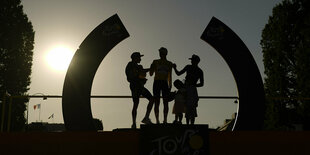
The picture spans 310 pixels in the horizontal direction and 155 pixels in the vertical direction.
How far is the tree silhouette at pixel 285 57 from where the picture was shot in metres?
20.5

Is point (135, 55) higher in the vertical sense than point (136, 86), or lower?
higher

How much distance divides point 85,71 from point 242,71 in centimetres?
380

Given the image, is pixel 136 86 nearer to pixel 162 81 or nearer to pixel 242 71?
pixel 162 81

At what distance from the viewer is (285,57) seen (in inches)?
883

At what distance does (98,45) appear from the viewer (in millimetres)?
9648

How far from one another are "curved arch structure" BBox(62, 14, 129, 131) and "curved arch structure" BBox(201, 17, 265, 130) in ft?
7.27

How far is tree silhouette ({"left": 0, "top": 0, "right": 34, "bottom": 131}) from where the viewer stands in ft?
65.6

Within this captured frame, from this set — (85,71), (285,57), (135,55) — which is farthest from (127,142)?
(285,57)

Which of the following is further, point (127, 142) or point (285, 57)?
point (285, 57)

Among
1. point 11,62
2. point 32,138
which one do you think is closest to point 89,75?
point 32,138

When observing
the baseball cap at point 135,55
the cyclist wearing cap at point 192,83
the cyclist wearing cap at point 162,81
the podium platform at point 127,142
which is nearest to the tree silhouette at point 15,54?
the baseball cap at point 135,55

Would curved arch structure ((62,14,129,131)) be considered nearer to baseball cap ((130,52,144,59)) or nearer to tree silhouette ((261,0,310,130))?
baseball cap ((130,52,144,59))

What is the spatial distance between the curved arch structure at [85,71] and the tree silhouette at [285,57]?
43.7 feet

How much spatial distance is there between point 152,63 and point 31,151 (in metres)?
3.43
